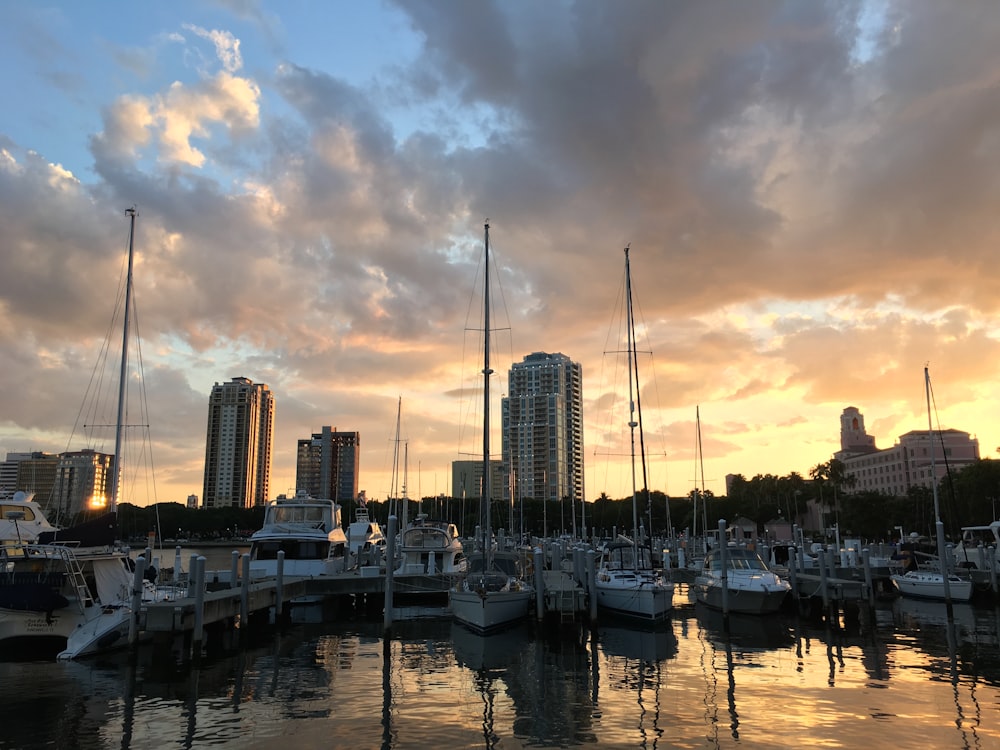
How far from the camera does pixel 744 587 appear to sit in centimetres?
3316

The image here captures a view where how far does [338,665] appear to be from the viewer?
23609 mm

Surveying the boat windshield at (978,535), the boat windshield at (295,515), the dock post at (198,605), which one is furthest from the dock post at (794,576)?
the dock post at (198,605)

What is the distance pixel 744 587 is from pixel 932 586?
44.8 feet

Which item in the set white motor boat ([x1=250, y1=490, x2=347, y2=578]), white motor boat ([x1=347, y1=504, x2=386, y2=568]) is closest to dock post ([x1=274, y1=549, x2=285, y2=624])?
white motor boat ([x1=250, y1=490, x2=347, y2=578])

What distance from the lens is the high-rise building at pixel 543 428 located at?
7037 inches

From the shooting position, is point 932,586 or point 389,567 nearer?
point 389,567

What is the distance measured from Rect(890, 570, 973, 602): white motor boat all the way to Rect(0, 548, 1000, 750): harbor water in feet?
28.2

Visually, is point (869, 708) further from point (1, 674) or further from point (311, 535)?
point (311, 535)

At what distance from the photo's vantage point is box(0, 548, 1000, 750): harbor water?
1540 cm

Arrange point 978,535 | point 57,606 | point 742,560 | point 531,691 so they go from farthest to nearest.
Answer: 1. point 978,535
2. point 742,560
3. point 57,606
4. point 531,691

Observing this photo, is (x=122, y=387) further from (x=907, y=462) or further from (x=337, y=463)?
(x=907, y=462)

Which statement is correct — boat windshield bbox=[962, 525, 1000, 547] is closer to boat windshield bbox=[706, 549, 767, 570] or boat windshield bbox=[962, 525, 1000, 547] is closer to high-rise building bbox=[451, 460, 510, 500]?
boat windshield bbox=[706, 549, 767, 570]

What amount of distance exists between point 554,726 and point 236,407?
626 ft

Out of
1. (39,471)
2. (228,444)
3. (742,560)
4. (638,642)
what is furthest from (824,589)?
(228,444)
